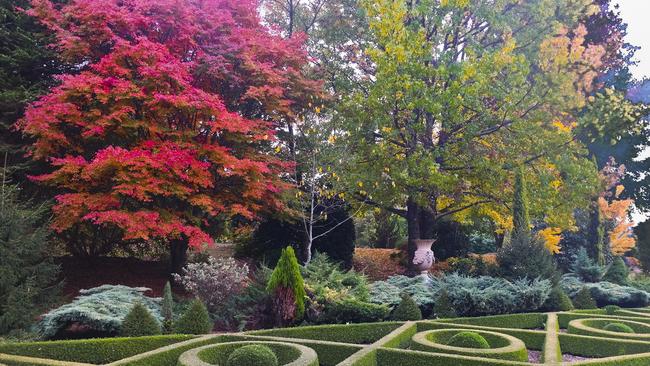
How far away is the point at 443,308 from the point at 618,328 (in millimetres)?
3188

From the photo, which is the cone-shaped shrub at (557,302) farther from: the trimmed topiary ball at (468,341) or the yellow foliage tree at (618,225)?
the yellow foliage tree at (618,225)

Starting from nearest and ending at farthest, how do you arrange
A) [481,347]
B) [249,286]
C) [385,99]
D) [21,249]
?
[481,347] < [21,249] < [249,286] < [385,99]

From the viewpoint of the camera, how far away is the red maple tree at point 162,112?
1109 centimetres

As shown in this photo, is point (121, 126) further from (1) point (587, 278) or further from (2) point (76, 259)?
(1) point (587, 278)

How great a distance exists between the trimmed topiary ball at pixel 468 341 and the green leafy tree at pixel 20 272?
6.87 metres

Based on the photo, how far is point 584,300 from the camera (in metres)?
12.4

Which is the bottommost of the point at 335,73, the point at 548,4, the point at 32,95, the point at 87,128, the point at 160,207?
the point at 160,207

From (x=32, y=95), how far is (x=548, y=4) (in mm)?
14454

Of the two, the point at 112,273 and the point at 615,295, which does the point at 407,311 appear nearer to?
the point at 615,295

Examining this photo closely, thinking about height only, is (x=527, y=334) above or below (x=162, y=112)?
below

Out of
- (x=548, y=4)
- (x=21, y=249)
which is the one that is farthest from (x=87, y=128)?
(x=548, y=4)

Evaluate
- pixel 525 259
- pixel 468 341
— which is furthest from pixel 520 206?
pixel 468 341

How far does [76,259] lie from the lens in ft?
51.0

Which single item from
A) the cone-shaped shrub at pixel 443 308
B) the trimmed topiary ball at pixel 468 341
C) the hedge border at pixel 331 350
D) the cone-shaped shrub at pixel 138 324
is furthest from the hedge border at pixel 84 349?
the cone-shaped shrub at pixel 443 308
